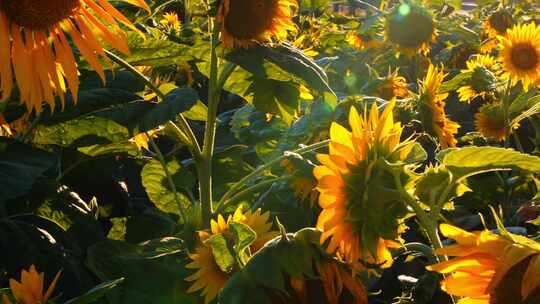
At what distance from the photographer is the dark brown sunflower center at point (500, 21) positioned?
4230 millimetres

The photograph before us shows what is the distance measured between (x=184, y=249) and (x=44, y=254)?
1.15 ft

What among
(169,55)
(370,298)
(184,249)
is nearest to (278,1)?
(169,55)

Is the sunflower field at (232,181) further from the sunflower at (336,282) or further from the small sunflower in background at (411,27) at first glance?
the small sunflower in background at (411,27)

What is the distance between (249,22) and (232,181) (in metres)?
0.44

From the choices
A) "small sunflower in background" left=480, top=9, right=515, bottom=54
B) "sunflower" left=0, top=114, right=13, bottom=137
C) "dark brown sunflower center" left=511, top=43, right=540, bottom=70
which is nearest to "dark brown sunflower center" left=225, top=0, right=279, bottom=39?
"sunflower" left=0, top=114, right=13, bottom=137

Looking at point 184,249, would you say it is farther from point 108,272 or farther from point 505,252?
point 505,252

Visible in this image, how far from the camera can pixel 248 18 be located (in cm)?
133

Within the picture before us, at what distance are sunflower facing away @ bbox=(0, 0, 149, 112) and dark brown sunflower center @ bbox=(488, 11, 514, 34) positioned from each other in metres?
3.32

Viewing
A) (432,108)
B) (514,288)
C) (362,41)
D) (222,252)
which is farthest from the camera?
(362,41)

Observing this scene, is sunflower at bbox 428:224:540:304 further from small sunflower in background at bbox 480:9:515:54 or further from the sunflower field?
small sunflower in background at bbox 480:9:515:54

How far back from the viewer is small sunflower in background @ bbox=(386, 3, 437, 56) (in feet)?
10.8

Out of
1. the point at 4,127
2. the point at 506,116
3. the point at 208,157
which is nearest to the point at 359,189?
the point at 208,157

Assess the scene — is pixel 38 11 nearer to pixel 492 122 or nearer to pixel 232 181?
pixel 232 181

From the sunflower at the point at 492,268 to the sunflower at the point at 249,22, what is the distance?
724 millimetres
